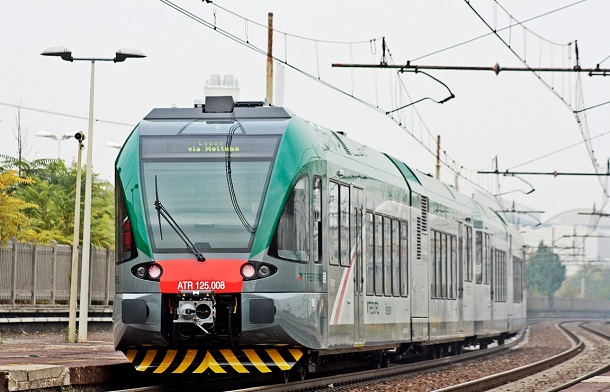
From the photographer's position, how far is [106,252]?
133 feet

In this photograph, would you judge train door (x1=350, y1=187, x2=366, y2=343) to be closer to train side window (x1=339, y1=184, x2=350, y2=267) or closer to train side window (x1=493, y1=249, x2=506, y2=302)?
train side window (x1=339, y1=184, x2=350, y2=267)

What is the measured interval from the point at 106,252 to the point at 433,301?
17.1 m

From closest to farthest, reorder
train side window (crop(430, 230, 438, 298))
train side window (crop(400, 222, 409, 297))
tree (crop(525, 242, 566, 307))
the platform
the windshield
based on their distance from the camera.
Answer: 1. the platform
2. the windshield
3. train side window (crop(400, 222, 409, 297))
4. train side window (crop(430, 230, 438, 298))
5. tree (crop(525, 242, 566, 307))

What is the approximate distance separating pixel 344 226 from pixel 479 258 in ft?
46.6

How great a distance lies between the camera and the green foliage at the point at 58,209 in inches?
1655

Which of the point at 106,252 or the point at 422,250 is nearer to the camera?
the point at 422,250

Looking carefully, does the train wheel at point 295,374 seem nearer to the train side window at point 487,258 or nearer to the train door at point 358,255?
the train door at point 358,255

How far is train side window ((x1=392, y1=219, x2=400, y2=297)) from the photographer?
22.1 metres

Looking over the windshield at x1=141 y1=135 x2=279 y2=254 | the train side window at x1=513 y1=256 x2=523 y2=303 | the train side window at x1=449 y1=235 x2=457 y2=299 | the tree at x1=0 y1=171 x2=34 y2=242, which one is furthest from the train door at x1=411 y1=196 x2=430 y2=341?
the train side window at x1=513 y1=256 x2=523 y2=303

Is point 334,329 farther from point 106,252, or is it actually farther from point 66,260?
point 106,252

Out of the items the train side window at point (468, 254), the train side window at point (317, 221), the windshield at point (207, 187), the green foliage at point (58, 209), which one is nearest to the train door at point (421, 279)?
the train side window at point (468, 254)

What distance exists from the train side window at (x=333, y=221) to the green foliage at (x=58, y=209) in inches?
891

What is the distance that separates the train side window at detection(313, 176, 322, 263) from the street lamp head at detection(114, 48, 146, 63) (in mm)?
12406

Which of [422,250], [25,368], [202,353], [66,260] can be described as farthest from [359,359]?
[66,260]
